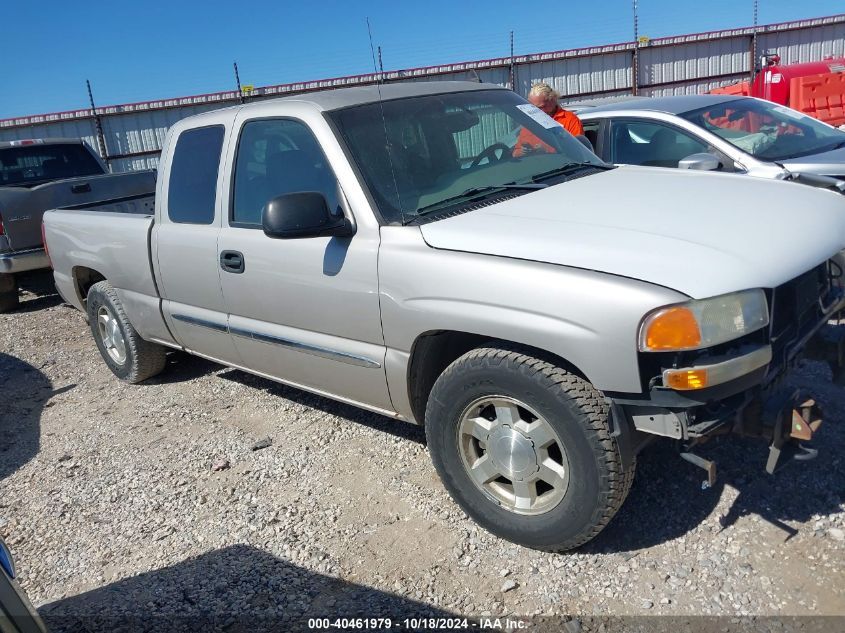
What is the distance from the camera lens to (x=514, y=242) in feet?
8.98

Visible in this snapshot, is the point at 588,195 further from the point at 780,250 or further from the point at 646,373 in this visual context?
the point at 646,373

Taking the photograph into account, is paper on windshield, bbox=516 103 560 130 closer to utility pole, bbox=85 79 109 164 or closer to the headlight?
the headlight

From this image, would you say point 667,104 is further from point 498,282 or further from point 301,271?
point 498,282

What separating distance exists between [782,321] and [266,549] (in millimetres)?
2355

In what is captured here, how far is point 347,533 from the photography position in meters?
3.25

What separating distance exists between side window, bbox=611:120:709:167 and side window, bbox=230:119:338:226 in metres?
3.40

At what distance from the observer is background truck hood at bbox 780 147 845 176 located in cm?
529

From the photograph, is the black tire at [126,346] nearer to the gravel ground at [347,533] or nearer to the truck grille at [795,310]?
the gravel ground at [347,533]

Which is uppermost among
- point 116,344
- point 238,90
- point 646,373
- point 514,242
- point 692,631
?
point 238,90

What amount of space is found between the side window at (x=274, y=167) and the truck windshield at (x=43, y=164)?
18.5 feet

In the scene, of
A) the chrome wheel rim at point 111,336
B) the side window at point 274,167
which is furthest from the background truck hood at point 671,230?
the chrome wheel rim at point 111,336

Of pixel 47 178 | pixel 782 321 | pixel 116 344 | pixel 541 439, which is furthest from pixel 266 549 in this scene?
pixel 47 178

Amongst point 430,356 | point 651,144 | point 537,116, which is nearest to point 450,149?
point 537,116

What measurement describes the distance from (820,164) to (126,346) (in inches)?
211
